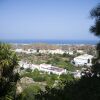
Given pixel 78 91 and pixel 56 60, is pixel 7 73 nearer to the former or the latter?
pixel 78 91

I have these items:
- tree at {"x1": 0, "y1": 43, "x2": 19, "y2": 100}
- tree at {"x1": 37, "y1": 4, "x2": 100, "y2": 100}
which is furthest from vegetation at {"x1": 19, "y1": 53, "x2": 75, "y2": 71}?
tree at {"x1": 37, "y1": 4, "x2": 100, "y2": 100}

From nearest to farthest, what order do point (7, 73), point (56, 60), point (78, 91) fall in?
point (78, 91) → point (7, 73) → point (56, 60)

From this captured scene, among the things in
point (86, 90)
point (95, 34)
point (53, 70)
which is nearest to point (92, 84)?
point (86, 90)

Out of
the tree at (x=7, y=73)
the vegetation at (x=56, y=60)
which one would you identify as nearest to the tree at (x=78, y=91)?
the tree at (x=7, y=73)

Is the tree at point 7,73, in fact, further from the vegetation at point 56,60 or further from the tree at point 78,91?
the vegetation at point 56,60

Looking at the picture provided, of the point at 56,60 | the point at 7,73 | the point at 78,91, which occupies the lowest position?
the point at 56,60

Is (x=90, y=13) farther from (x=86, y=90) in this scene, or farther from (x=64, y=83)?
(x=86, y=90)

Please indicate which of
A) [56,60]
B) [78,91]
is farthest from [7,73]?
[56,60]

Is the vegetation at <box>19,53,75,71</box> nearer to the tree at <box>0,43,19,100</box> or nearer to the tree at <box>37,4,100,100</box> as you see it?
the tree at <box>0,43,19,100</box>
